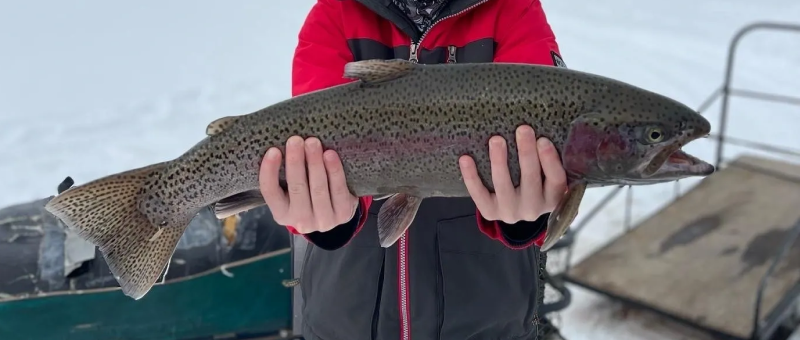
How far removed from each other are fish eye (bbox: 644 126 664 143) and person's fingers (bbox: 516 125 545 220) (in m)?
0.32

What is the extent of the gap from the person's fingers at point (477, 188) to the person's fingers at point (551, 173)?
16 cm

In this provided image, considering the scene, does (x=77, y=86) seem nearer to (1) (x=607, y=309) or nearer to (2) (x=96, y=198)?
(1) (x=607, y=309)

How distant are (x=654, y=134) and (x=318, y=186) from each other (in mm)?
975

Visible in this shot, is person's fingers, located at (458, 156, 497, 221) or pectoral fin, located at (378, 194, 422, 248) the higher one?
person's fingers, located at (458, 156, 497, 221)

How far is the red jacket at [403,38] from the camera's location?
233 cm

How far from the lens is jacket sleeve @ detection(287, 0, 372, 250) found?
7.61ft

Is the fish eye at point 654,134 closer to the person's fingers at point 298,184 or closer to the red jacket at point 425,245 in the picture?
the red jacket at point 425,245

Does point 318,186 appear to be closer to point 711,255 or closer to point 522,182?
point 522,182

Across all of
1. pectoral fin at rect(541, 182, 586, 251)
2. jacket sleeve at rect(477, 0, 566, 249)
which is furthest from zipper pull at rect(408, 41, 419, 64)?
pectoral fin at rect(541, 182, 586, 251)

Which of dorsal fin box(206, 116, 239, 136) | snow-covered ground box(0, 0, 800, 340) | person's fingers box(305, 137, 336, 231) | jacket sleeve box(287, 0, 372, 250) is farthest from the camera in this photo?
snow-covered ground box(0, 0, 800, 340)

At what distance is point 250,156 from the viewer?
7.13ft

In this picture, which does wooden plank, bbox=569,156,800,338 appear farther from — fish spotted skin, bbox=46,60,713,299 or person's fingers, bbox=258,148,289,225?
person's fingers, bbox=258,148,289,225

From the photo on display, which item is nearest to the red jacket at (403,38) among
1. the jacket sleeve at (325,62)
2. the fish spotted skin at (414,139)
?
the jacket sleeve at (325,62)

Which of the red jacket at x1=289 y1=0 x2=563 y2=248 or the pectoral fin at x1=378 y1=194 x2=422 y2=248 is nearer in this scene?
the pectoral fin at x1=378 y1=194 x2=422 y2=248
